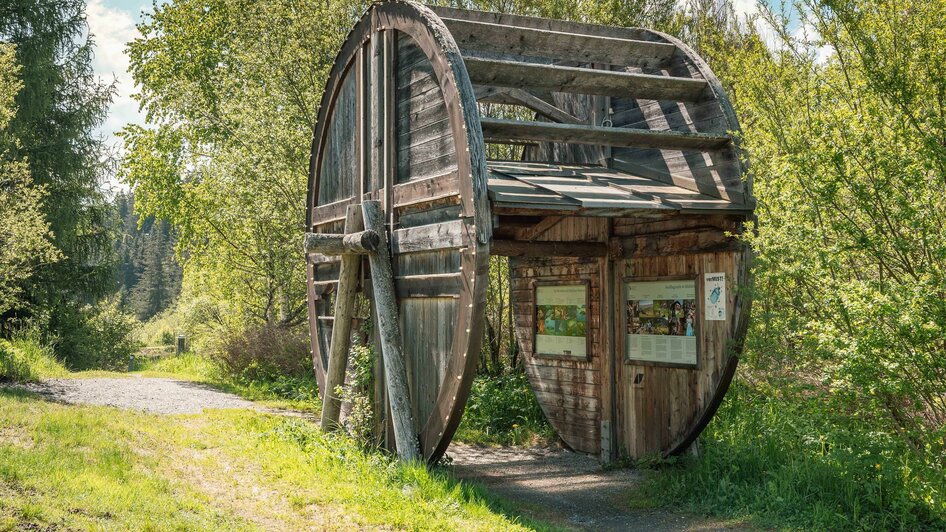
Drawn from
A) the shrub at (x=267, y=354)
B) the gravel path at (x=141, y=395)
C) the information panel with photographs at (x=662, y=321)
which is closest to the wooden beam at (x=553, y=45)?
the information panel with photographs at (x=662, y=321)

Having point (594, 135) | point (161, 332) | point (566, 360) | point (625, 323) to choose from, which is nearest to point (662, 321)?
point (625, 323)

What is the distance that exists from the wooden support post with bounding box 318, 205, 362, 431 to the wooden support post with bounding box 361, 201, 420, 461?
540mm

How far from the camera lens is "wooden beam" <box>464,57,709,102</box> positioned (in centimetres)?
738

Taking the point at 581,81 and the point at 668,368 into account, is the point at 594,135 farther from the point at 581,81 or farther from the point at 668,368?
the point at 668,368

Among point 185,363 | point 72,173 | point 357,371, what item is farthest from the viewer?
point 185,363

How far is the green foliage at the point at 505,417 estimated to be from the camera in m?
11.4

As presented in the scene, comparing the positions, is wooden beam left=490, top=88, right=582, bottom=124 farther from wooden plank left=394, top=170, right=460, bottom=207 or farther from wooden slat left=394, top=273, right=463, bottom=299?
wooden slat left=394, top=273, right=463, bottom=299

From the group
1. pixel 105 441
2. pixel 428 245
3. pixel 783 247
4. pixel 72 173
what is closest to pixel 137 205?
pixel 72 173

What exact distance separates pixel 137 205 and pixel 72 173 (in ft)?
20.8

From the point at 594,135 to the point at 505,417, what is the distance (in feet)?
18.3

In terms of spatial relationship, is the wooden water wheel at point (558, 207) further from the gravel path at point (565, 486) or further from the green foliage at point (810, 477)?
the green foliage at point (810, 477)

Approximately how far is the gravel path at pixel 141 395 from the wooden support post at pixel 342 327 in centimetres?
355

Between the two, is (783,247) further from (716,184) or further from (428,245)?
(428,245)

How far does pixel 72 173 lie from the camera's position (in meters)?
20.3
